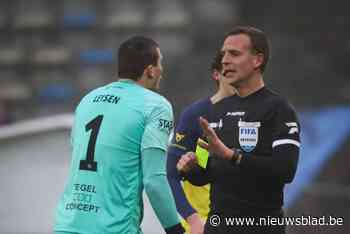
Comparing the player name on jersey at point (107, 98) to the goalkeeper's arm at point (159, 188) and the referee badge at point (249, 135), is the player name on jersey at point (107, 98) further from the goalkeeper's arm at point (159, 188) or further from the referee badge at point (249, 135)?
the referee badge at point (249, 135)

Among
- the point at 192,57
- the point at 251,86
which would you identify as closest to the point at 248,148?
the point at 251,86

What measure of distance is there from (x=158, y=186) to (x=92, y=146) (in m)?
0.34

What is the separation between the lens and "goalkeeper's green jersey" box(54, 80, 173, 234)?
3.80m

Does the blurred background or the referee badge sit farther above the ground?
the referee badge

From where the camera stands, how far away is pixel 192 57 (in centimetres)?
1037

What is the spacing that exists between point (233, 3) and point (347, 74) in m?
1.62

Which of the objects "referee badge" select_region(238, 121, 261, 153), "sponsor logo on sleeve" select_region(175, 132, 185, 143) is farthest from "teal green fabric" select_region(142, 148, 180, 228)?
"sponsor logo on sleeve" select_region(175, 132, 185, 143)

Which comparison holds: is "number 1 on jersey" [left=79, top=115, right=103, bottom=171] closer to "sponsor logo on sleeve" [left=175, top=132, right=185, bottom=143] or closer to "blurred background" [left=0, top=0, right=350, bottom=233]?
"sponsor logo on sleeve" [left=175, top=132, right=185, bottom=143]

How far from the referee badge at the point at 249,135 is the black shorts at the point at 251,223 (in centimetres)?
27

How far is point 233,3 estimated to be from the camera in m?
10.7

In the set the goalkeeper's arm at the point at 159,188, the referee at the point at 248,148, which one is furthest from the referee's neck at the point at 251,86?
the goalkeeper's arm at the point at 159,188

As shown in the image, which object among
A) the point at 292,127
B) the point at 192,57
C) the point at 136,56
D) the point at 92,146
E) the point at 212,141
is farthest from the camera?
the point at 192,57

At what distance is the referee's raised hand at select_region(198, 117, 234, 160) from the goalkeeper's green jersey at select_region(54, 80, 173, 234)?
0.88 ft

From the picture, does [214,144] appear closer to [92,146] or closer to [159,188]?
[159,188]
